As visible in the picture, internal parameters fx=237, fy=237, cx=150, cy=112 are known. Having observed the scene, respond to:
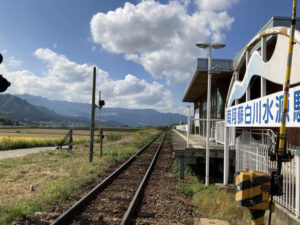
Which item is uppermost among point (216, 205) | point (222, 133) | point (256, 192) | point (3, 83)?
point (3, 83)

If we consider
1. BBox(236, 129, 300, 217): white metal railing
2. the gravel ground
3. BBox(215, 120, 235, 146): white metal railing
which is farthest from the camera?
BBox(215, 120, 235, 146): white metal railing

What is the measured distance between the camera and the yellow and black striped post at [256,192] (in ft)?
11.2

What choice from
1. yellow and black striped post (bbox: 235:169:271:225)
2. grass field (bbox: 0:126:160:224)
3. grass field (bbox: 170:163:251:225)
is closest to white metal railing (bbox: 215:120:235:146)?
grass field (bbox: 170:163:251:225)

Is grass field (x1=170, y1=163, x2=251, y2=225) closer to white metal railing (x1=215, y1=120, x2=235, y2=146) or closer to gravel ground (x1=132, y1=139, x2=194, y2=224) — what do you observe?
gravel ground (x1=132, y1=139, x2=194, y2=224)

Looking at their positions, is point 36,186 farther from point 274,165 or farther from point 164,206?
point 274,165

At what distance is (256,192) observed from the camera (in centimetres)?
345

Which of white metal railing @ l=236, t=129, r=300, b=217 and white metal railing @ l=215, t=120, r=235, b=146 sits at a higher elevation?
white metal railing @ l=215, t=120, r=235, b=146

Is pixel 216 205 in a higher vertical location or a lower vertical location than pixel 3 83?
lower

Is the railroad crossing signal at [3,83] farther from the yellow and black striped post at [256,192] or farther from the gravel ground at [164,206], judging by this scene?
the yellow and black striped post at [256,192]

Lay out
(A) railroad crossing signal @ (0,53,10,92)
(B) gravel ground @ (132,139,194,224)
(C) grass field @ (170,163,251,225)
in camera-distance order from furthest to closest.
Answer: (C) grass field @ (170,163,251,225), (B) gravel ground @ (132,139,194,224), (A) railroad crossing signal @ (0,53,10,92)

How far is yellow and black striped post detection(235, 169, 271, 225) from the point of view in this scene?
11.2 feet

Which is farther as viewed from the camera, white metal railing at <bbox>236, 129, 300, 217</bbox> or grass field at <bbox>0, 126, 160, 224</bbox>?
grass field at <bbox>0, 126, 160, 224</bbox>

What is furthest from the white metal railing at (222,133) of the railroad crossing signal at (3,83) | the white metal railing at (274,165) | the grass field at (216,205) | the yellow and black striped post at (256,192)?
the railroad crossing signal at (3,83)

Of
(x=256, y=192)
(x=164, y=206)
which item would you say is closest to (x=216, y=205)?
(x=164, y=206)
